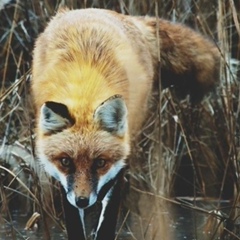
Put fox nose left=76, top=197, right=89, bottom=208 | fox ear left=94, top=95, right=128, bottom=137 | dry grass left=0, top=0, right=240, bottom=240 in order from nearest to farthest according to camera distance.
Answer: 1. fox nose left=76, top=197, right=89, bottom=208
2. fox ear left=94, top=95, right=128, bottom=137
3. dry grass left=0, top=0, right=240, bottom=240

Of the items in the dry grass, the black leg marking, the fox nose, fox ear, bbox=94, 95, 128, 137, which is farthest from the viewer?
the dry grass

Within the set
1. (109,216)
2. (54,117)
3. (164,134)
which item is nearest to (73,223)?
(109,216)

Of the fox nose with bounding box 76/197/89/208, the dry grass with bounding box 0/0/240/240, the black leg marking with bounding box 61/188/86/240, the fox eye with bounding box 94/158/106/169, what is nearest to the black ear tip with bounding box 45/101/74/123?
the fox eye with bounding box 94/158/106/169

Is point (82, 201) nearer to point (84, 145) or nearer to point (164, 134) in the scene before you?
point (84, 145)

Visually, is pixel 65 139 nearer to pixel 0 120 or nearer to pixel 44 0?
pixel 0 120

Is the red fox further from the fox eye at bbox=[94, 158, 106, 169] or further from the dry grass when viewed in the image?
the dry grass

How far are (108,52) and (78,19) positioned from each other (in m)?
0.43

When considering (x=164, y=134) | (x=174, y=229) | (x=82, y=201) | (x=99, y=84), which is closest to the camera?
(x=82, y=201)

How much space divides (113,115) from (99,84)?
321 mm

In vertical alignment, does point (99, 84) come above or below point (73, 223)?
above

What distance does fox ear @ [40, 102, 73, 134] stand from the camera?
14.0 feet

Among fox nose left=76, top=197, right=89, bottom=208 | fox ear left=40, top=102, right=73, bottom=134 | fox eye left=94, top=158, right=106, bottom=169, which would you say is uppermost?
fox ear left=40, top=102, right=73, bottom=134

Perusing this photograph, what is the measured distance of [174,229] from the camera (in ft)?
18.4

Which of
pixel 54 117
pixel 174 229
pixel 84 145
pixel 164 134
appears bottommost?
pixel 174 229
